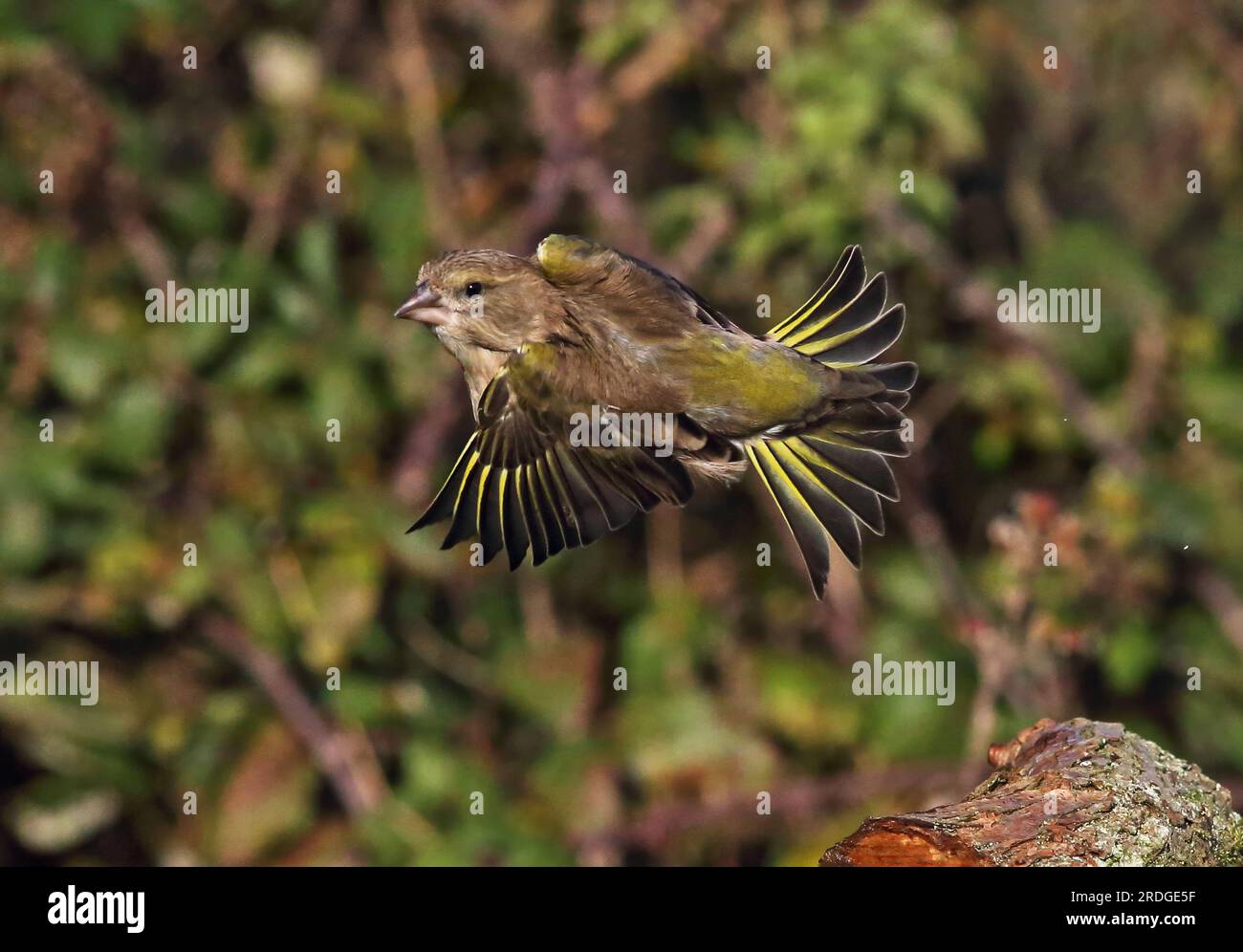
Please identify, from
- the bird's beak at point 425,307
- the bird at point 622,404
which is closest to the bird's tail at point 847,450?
the bird at point 622,404

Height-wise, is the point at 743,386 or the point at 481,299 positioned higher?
the point at 481,299

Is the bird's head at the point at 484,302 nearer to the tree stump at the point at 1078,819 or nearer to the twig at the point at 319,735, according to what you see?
the tree stump at the point at 1078,819

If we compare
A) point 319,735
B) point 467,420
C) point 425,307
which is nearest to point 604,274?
point 425,307

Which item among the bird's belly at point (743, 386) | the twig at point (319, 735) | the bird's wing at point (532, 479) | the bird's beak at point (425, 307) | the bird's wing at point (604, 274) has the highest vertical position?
the bird's wing at point (604, 274)

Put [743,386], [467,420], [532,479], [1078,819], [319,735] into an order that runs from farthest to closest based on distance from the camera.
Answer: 1. [467,420]
2. [319,735]
3. [743,386]
4. [532,479]
5. [1078,819]

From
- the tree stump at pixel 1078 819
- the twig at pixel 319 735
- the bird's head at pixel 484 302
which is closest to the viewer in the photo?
the tree stump at pixel 1078 819

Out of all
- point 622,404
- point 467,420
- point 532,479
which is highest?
point 467,420

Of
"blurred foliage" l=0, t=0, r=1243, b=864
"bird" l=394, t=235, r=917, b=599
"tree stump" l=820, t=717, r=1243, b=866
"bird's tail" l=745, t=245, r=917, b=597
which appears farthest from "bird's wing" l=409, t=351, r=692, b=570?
"blurred foliage" l=0, t=0, r=1243, b=864

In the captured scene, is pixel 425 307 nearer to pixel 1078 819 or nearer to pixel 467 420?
pixel 1078 819
